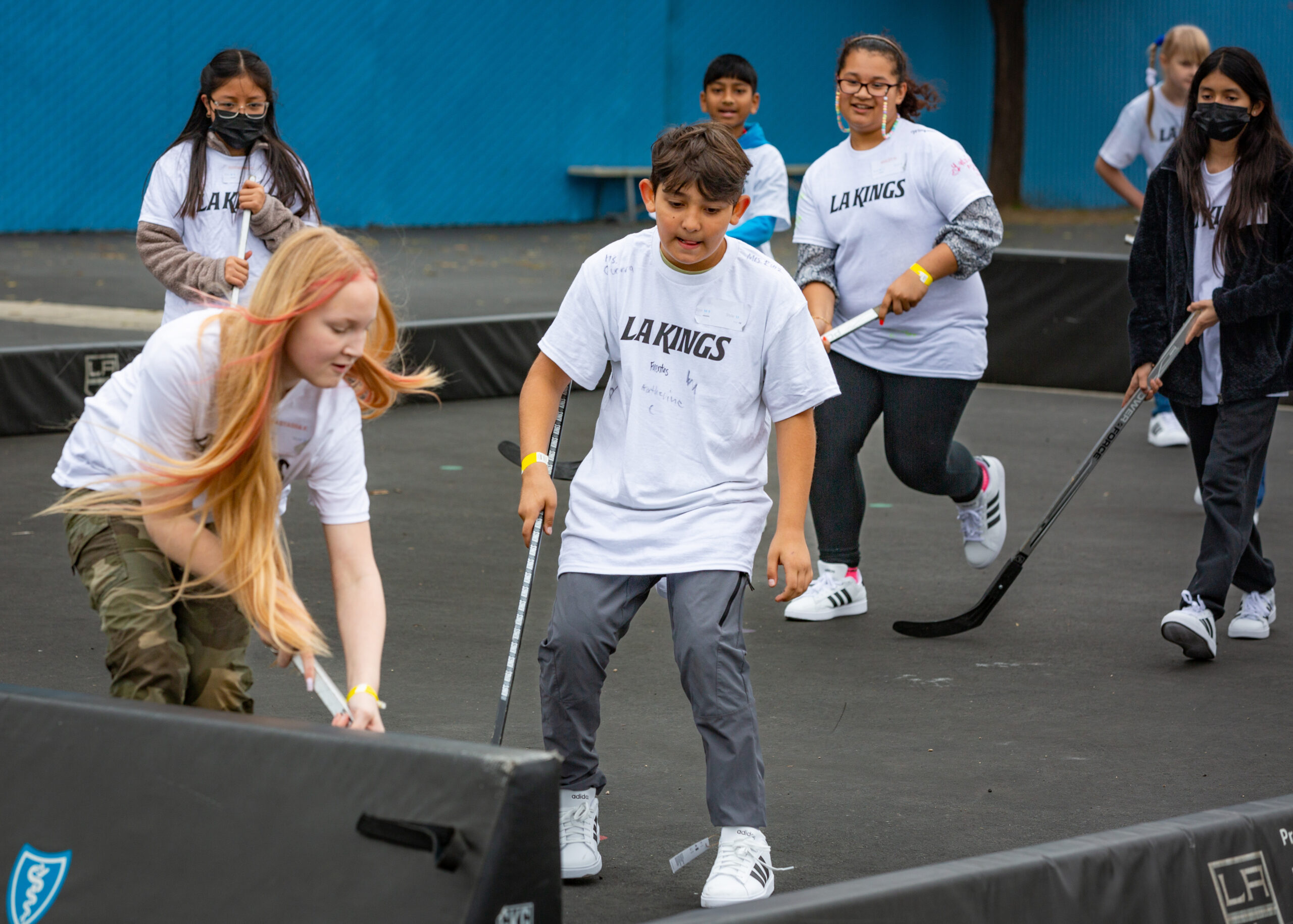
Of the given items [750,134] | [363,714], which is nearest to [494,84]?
[750,134]

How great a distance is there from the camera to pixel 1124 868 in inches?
107

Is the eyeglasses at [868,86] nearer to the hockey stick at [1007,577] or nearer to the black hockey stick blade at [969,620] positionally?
the hockey stick at [1007,577]

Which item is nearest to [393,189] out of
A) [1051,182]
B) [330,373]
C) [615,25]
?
[615,25]

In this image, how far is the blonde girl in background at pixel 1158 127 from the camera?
8.05 metres

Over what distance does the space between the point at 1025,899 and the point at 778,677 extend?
2076 millimetres

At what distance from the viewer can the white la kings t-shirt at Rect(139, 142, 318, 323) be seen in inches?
195

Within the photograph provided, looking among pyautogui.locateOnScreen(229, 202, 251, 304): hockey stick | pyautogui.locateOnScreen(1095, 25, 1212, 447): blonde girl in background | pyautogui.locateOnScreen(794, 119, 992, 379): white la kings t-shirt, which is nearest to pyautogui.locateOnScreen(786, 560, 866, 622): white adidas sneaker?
pyautogui.locateOnScreen(794, 119, 992, 379): white la kings t-shirt

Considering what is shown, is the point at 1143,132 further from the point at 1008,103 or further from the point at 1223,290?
the point at 1008,103

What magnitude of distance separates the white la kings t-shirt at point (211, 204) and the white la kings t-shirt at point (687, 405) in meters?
1.95

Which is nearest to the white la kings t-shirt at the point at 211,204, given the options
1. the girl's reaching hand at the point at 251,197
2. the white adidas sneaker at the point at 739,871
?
the girl's reaching hand at the point at 251,197

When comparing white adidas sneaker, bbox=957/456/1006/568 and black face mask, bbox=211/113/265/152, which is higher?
black face mask, bbox=211/113/265/152

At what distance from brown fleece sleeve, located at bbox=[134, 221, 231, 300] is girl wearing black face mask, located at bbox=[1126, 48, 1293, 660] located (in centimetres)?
271

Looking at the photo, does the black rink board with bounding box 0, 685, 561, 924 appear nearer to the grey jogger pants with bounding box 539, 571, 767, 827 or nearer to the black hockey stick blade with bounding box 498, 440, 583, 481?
the grey jogger pants with bounding box 539, 571, 767, 827

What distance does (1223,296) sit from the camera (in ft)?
15.2
